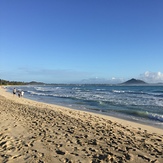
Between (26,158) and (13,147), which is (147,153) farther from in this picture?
(13,147)

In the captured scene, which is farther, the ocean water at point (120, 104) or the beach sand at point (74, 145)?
the ocean water at point (120, 104)

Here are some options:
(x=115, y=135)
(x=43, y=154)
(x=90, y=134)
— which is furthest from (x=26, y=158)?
(x=115, y=135)

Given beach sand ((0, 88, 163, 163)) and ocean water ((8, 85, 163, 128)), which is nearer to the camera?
beach sand ((0, 88, 163, 163))

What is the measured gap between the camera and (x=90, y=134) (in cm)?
786

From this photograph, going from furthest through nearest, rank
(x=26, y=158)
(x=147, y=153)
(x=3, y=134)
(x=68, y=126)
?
(x=68, y=126), (x=3, y=134), (x=147, y=153), (x=26, y=158)

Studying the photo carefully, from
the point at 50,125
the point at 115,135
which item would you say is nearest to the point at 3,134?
the point at 50,125

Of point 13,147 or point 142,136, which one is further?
point 142,136

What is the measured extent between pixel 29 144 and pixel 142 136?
451 centimetres

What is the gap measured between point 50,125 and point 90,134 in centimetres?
237

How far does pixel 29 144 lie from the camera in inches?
255

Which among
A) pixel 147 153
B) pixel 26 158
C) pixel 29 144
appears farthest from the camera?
pixel 29 144

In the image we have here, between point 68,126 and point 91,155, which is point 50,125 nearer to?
point 68,126

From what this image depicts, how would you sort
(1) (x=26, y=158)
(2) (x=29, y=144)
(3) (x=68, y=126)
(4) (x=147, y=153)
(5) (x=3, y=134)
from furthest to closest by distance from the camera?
1. (3) (x=68, y=126)
2. (5) (x=3, y=134)
3. (2) (x=29, y=144)
4. (4) (x=147, y=153)
5. (1) (x=26, y=158)

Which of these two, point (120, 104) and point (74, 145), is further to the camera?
point (120, 104)
